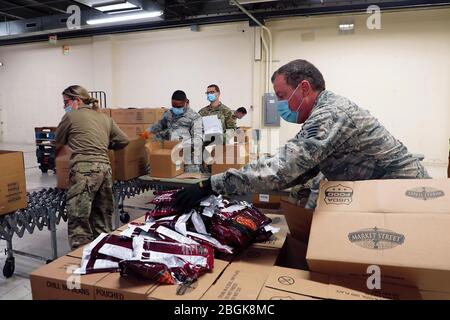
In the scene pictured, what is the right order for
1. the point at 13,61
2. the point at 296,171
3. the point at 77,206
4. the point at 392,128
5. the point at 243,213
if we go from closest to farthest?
the point at 296,171 → the point at 243,213 → the point at 77,206 → the point at 392,128 → the point at 13,61

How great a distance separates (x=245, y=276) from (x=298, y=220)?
376 mm

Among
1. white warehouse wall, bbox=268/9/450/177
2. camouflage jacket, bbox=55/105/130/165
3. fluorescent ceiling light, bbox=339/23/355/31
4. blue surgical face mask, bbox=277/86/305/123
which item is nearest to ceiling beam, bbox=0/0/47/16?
white warehouse wall, bbox=268/9/450/177

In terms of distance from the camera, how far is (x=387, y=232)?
38.6 inches

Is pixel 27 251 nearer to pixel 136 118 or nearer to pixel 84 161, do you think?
pixel 84 161

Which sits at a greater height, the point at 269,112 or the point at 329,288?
the point at 269,112

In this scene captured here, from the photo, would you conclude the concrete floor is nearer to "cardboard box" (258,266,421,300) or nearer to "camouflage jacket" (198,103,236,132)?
"camouflage jacket" (198,103,236,132)

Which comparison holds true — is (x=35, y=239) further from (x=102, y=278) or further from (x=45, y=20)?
(x=45, y=20)

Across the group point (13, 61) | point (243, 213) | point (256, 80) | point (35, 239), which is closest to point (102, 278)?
point (243, 213)

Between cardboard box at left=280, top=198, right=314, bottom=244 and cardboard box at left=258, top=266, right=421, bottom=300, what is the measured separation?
0.93 ft

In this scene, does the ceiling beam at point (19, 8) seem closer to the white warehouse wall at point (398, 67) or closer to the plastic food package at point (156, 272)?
the white warehouse wall at point (398, 67)

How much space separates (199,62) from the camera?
22.7 feet

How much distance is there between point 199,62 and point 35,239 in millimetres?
4848

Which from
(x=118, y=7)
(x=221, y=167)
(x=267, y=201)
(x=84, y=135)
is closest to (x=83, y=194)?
(x=84, y=135)

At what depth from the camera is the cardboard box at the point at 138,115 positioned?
477 cm
